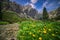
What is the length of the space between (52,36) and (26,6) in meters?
5.88

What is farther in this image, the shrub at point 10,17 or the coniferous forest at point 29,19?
the shrub at point 10,17

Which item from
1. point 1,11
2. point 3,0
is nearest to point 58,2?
point 1,11

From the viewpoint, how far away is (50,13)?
1001 centimetres

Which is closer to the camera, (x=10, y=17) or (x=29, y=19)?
(x=29, y=19)

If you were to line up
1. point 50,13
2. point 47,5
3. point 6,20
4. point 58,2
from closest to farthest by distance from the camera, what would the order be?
point 58,2
point 47,5
point 50,13
point 6,20

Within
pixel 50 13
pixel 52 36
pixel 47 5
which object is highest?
pixel 47 5

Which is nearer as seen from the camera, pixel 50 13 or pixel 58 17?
pixel 58 17

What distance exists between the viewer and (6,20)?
10828 mm

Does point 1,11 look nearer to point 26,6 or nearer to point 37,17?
point 26,6

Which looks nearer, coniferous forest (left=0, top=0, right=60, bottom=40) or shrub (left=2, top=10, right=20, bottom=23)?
coniferous forest (left=0, top=0, right=60, bottom=40)

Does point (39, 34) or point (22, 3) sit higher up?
point (22, 3)

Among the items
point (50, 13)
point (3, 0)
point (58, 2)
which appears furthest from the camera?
point (3, 0)

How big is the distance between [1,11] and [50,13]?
4.30 meters

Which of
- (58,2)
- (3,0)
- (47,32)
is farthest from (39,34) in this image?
(3,0)
